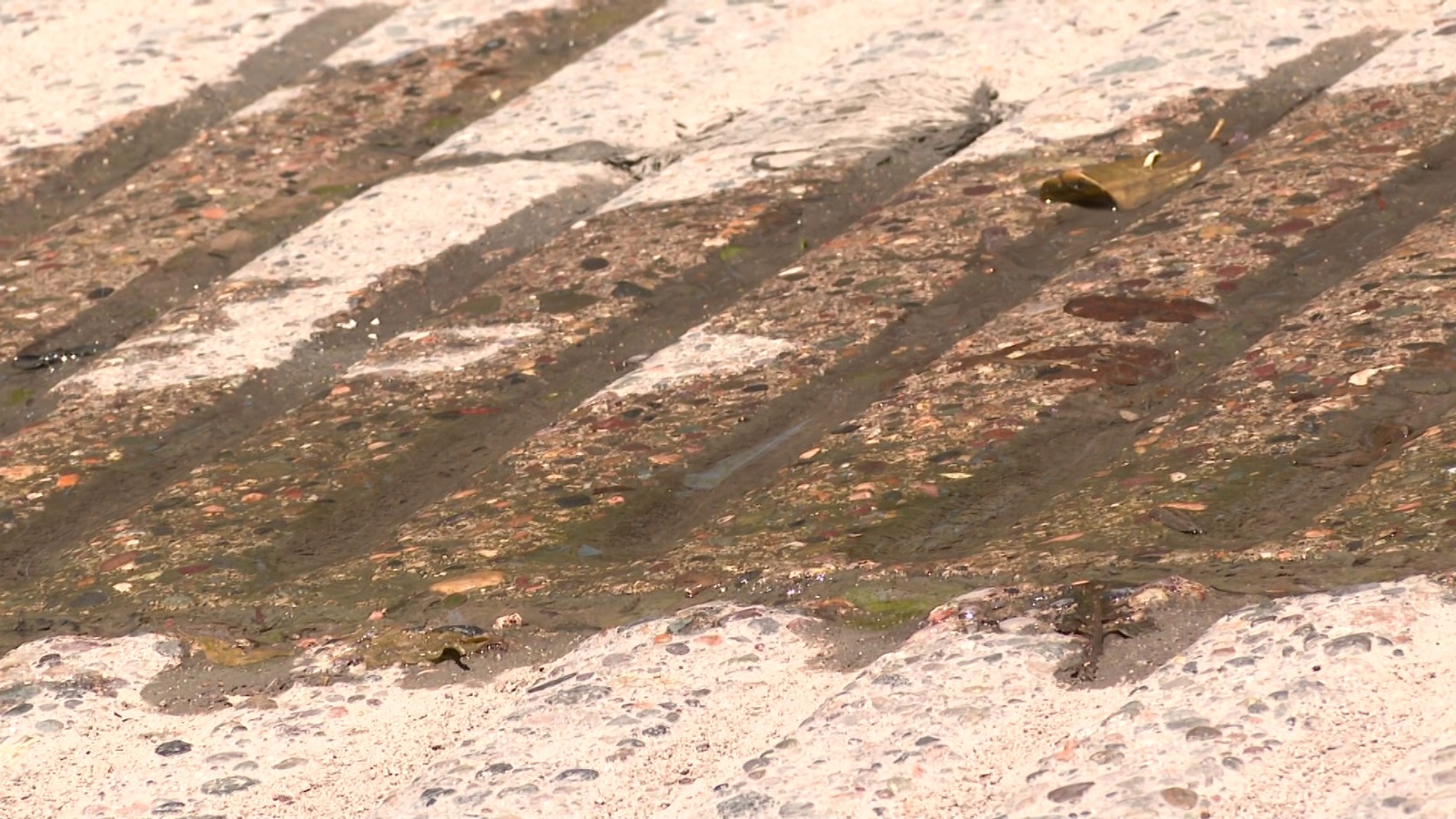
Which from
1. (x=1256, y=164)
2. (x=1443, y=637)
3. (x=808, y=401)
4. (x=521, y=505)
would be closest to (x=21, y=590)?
(x=521, y=505)

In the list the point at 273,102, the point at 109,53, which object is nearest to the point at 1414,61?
the point at 273,102

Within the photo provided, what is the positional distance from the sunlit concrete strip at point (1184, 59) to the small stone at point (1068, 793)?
1690 mm

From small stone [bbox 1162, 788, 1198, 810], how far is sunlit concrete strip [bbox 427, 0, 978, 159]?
205 centimetres

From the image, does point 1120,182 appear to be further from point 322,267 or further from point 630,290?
point 322,267

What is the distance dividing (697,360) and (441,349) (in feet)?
1.31

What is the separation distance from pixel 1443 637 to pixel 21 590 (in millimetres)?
1607

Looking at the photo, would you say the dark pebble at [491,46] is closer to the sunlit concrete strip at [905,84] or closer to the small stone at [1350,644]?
the sunlit concrete strip at [905,84]

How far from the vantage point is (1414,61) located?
3227 mm

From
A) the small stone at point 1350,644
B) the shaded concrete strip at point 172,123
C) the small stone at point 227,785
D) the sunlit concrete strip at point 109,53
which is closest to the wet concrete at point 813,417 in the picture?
the small stone at point 1350,644

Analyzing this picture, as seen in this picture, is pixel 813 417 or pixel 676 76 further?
pixel 676 76

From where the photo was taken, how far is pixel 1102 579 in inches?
79.3

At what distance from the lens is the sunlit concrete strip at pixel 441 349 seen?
2.84 meters

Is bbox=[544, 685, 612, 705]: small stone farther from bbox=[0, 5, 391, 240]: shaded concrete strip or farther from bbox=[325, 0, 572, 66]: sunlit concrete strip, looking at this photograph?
bbox=[325, 0, 572, 66]: sunlit concrete strip

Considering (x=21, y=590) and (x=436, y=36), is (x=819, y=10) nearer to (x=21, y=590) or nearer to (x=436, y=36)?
(x=436, y=36)
